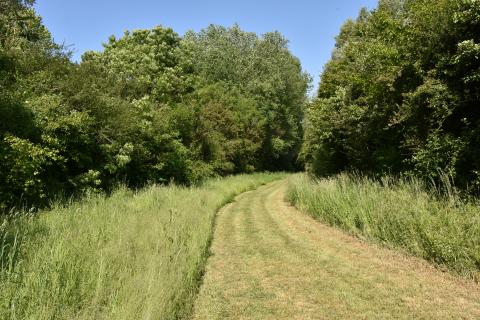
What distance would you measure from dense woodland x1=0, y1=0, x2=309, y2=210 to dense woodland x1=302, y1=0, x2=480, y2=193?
10226mm

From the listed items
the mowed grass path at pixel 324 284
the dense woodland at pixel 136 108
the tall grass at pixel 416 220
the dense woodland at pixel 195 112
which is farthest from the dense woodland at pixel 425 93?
the dense woodland at pixel 136 108

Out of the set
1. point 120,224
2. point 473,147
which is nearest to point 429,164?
point 473,147

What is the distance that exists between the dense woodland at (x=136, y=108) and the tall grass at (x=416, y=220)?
29.3ft

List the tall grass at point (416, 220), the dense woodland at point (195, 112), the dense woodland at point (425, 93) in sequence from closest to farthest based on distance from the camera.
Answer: the tall grass at point (416, 220)
the dense woodland at point (425, 93)
the dense woodland at point (195, 112)

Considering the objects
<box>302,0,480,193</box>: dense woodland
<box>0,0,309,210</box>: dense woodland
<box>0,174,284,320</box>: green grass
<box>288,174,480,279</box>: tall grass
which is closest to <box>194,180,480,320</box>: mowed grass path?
<box>288,174,480,279</box>: tall grass

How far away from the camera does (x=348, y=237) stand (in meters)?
11.5

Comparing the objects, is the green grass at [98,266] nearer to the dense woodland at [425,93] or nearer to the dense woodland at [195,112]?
the dense woodland at [195,112]

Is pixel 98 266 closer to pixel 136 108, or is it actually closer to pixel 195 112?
pixel 136 108

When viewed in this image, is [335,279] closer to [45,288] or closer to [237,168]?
[45,288]

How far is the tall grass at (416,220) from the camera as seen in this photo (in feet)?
25.0

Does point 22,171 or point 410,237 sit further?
point 22,171

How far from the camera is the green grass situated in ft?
15.0

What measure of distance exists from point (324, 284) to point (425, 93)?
6.81m

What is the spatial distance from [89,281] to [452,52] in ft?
34.9
